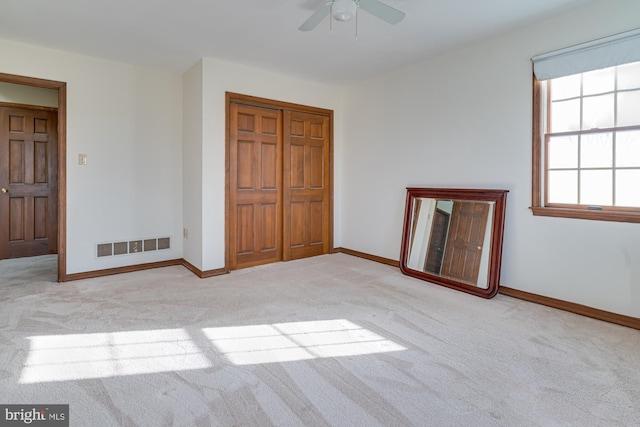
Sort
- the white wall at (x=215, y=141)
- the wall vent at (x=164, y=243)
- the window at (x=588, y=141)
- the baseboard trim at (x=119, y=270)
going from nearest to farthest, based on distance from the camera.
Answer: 1. the window at (x=588, y=141)
2. the baseboard trim at (x=119, y=270)
3. the white wall at (x=215, y=141)
4. the wall vent at (x=164, y=243)

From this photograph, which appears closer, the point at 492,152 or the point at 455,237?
the point at 492,152

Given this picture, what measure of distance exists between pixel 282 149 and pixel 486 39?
8.56 ft

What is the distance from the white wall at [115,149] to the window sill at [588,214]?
4045 millimetres

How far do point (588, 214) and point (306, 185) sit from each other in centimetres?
320

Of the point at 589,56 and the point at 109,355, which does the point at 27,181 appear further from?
the point at 589,56

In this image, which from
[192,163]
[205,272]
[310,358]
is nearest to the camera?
[310,358]

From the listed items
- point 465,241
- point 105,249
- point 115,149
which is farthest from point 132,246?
point 465,241

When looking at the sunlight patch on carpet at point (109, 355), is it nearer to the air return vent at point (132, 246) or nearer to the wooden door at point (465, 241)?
the air return vent at point (132, 246)

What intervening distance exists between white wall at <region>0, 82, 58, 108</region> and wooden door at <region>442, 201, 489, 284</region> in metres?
5.13

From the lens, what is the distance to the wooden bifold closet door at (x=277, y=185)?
13.9 ft

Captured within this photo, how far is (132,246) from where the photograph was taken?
4168 millimetres

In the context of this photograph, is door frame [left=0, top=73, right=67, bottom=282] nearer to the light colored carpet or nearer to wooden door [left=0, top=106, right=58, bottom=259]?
the light colored carpet

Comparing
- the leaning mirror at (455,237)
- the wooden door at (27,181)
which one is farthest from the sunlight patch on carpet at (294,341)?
the wooden door at (27,181)

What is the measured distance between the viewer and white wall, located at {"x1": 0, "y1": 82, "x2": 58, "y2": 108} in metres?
4.45
